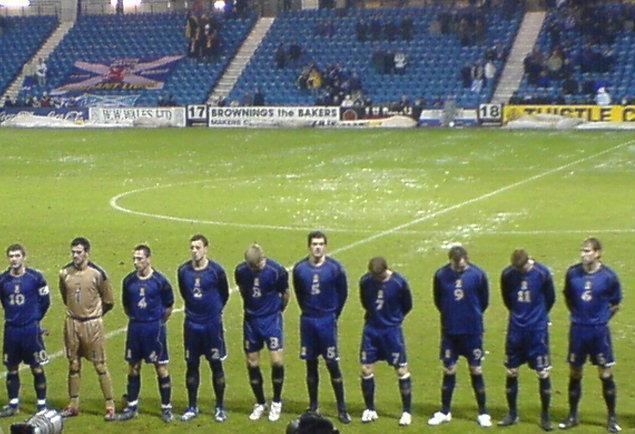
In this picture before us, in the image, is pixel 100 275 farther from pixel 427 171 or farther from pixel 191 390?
pixel 427 171

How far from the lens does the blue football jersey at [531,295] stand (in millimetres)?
12414

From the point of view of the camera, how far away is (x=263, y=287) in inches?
510

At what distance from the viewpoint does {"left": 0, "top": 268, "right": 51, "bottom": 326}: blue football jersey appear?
13.0 meters

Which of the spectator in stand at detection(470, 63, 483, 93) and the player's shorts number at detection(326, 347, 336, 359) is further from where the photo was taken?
the spectator in stand at detection(470, 63, 483, 93)

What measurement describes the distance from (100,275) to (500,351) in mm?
5356

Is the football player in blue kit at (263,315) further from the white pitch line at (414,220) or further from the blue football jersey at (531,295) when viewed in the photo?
the white pitch line at (414,220)

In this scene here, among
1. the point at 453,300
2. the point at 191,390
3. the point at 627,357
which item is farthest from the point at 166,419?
the point at 627,357

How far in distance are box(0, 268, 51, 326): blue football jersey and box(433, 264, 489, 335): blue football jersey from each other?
13.9ft

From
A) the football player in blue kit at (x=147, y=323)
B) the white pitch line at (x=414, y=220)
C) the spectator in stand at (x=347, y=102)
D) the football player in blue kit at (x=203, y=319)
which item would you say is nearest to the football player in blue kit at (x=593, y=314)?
the football player in blue kit at (x=203, y=319)

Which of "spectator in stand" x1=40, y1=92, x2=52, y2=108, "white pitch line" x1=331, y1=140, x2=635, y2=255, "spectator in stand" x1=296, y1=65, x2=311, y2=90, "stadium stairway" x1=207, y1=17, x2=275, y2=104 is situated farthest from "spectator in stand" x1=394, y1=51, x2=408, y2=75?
"white pitch line" x1=331, y1=140, x2=635, y2=255

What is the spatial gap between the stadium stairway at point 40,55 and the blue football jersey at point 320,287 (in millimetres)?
51074

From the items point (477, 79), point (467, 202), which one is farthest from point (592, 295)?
point (477, 79)

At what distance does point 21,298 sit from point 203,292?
1907 millimetres

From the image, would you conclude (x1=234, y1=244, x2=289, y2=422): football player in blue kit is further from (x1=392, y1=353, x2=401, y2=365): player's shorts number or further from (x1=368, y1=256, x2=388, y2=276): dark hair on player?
(x1=392, y1=353, x2=401, y2=365): player's shorts number
